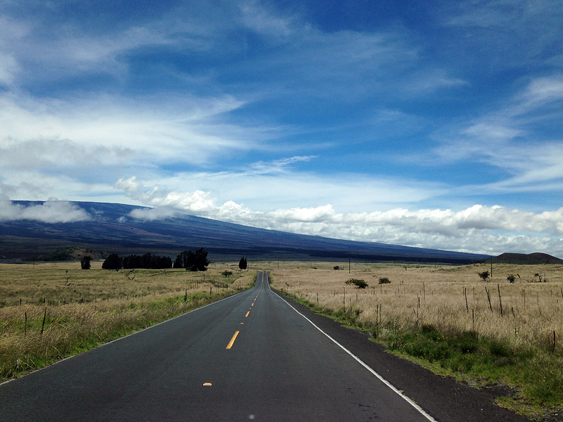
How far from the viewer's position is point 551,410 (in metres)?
6.14

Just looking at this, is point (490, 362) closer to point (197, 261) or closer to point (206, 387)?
point (206, 387)

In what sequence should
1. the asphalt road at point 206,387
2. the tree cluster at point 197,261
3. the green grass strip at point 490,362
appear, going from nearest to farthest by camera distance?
the asphalt road at point 206,387 → the green grass strip at point 490,362 → the tree cluster at point 197,261

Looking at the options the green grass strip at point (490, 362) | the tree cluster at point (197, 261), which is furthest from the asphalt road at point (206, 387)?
the tree cluster at point (197, 261)

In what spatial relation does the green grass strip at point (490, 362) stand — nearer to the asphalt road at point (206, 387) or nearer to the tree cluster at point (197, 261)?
the asphalt road at point (206, 387)

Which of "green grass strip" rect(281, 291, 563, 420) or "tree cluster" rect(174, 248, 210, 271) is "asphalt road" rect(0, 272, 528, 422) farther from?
"tree cluster" rect(174, 248, 210, 271)

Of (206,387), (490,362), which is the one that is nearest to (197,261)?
(490,362)

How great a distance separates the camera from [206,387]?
678 cm

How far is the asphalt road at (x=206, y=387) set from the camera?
5.54m

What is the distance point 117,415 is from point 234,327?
998 centimetres

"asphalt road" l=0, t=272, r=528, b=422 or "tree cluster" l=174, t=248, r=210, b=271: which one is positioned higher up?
"asphalt road" l=0, t=272, r=528, b=422

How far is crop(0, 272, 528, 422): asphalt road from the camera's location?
554 cm

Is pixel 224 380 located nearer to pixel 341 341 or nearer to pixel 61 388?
pixel 61 388

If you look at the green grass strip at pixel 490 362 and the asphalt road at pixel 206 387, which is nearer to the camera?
the asphalt road at pixel 206 387

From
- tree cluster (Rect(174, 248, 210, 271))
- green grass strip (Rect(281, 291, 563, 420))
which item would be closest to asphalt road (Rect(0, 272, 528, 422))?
green grass strip (Rect(281, 291, 563, 420))
